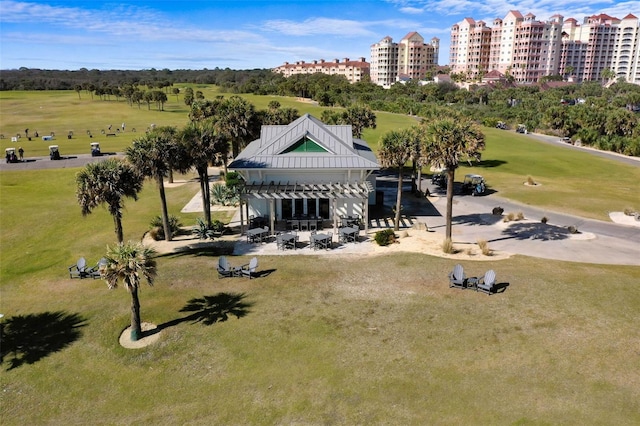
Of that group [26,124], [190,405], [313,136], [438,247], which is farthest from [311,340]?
[26,124]

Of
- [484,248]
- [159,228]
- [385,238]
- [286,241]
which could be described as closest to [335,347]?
[286,241]

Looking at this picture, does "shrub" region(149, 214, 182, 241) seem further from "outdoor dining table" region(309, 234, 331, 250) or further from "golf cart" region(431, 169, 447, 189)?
"golf cart" region(431, 169, 447, 189)

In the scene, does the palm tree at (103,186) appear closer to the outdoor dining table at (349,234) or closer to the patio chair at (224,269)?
the patio chair at (224,269)

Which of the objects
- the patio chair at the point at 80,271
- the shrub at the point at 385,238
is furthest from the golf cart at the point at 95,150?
the shrub at the point at 385,238

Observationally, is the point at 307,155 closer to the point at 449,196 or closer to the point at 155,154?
the point at 155,154

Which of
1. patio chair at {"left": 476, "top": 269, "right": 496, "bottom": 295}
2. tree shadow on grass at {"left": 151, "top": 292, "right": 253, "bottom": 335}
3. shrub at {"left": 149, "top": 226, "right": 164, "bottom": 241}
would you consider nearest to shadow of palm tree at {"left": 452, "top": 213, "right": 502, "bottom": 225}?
patio chair at {"left": 476, "top": 269, "right": 496, "bottom": 295}

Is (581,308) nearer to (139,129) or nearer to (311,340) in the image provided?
(311,340)
